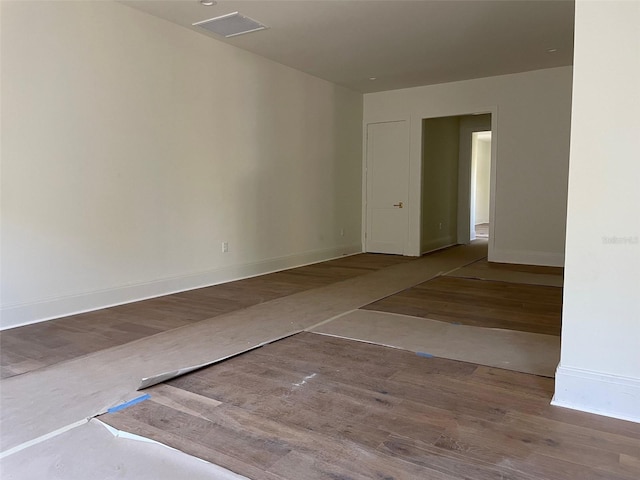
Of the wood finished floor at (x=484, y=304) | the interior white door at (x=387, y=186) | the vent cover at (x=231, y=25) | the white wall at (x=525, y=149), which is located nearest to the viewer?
the wood finished floor at (x=484, y=304)

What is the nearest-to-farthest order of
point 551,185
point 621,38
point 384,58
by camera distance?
point 621,38, point 384,58, point 551,185

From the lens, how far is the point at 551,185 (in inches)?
264

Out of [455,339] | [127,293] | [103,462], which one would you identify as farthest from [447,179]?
[103,462]

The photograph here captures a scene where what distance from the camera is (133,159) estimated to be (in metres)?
4.44

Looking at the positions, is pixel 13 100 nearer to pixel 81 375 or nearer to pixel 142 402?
pixel 81 375

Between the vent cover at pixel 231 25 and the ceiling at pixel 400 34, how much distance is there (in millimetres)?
89

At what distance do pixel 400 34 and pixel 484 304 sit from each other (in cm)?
293

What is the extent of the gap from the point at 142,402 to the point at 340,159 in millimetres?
5789

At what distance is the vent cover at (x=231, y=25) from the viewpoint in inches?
178

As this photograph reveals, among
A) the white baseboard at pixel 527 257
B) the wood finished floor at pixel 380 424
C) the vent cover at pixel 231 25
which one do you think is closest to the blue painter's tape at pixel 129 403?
the wood finished floor at pixel 380 424

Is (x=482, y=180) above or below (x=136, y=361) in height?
above

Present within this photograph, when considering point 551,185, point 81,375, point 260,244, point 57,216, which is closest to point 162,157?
point 57,216

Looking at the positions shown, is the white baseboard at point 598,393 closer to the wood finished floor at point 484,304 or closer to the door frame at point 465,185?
the wood finished floor at point 484,304

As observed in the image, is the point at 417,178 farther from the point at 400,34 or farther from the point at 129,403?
the point at 129,403
